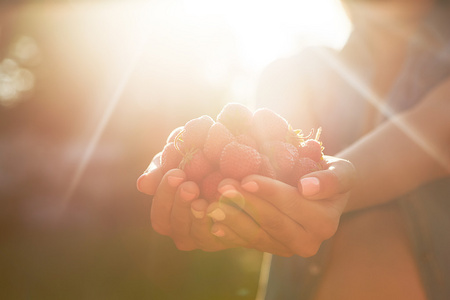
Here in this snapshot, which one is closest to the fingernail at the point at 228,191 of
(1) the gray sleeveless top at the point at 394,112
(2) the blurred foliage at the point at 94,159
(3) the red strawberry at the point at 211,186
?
(3) the red strawberry at the point at 211,186

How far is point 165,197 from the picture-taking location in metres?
1.70

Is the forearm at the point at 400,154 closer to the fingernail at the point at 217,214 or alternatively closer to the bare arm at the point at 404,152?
the bare arm at the point at 404,152

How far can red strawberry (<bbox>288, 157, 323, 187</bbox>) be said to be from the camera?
1.81 metres

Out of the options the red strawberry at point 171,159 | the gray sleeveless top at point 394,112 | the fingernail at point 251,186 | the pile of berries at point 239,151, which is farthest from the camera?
the gray sleeveless top at point 394,112

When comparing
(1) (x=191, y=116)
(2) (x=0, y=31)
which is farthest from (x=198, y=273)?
(2) (x=0, y=31)

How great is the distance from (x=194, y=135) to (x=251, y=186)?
520 millimetres

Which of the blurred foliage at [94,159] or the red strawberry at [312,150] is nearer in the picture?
the red strawberry at [312,150]

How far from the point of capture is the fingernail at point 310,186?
Result: 1528 millimetres

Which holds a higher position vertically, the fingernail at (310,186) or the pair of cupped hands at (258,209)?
the fingernail at (310,186)

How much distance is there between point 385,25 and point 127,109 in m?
7.65

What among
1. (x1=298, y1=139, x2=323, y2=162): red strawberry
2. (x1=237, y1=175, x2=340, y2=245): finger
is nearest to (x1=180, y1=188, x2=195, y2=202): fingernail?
(x1=237, y1=175, x2=340, y2=245): finger

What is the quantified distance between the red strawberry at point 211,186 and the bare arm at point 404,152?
85cm

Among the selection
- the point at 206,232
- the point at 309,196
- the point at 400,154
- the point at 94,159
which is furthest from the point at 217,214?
the point at 94,159

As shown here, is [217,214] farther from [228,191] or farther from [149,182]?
[149,182]
